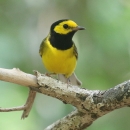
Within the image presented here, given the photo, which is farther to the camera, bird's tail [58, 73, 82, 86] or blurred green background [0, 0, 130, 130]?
blurred green background [0, 0, 130, 130]

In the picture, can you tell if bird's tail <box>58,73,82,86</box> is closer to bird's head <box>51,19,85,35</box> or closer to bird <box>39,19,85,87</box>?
bird <box>39,19,85,87</box>

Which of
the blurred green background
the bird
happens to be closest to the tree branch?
the bird

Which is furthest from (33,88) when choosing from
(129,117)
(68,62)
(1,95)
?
(129,117)

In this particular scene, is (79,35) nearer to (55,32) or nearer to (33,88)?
(55,32)

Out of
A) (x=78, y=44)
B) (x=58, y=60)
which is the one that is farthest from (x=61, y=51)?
(x=78, y=44)

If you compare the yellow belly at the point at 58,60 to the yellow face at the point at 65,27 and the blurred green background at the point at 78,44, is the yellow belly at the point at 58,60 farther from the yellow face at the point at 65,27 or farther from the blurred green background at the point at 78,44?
the blurred green background at the point at 78,44

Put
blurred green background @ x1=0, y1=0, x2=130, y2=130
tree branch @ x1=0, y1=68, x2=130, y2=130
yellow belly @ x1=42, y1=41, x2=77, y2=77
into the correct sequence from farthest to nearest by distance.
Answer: blurred green background @ x1=0, y1=0, x2=130, y2=130, yellow belly @ x1=42, y1=41, x2=77, y2=77, tree branch @ x1=0, y1=68, x2=130, y2=130

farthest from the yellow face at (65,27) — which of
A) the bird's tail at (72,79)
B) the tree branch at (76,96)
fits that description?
the tree branch at (76,96)

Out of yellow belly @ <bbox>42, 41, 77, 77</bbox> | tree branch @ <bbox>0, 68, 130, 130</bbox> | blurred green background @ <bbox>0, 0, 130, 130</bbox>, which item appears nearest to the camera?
tree branch @ <bbox>0, 68, 130, 130</bbox>
